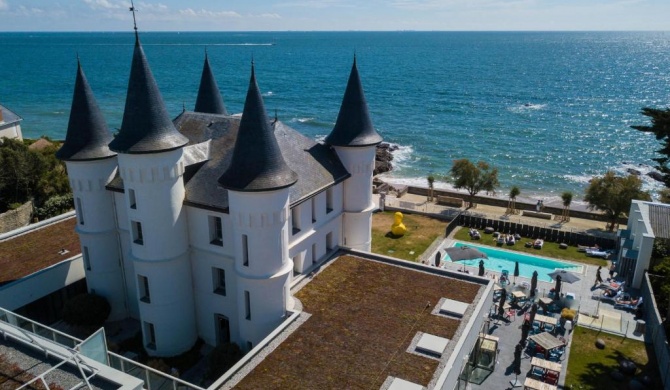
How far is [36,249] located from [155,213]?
1206cm

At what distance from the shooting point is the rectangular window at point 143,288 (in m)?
25.7

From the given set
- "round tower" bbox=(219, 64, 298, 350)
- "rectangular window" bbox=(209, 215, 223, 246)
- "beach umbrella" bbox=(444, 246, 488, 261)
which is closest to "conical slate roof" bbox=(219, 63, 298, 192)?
"round tower" bbox=(219, 64, 298, 350)

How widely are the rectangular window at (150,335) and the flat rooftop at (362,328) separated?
7593 mm

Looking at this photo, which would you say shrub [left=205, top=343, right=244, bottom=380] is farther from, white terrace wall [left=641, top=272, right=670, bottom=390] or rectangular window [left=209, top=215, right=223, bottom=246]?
white terrace wall [left=641, top=272, right=670, bottom=390]

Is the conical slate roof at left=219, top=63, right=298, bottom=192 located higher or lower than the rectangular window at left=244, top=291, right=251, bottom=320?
higher

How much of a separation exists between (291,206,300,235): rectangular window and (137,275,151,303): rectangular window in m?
7.62

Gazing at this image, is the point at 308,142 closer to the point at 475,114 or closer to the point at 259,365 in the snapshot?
the point at 259,365

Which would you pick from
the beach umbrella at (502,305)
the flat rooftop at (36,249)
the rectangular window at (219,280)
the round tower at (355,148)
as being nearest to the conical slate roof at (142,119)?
the rectangular window at (219,280)

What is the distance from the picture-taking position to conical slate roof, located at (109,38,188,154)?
22.6 meters

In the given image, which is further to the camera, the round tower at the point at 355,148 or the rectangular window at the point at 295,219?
the round tower at the point at 355,148

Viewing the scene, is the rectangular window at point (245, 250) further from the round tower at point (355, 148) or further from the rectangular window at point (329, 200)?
the round tower at point (355, 148)

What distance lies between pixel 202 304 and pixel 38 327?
8.51 metres

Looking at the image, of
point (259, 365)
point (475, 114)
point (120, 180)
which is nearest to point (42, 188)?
point (120, 180)

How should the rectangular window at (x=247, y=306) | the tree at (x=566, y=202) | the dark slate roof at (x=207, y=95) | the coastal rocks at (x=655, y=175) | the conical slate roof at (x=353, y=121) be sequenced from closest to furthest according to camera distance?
the rectangular window at (x=247, y=306) → the conical slate roof at (x=353, y=121) → the dark slate roof at (x=207, y=95) → the tree at (x=566, y=202) → the coastal rocks at (x=655, y=175)
